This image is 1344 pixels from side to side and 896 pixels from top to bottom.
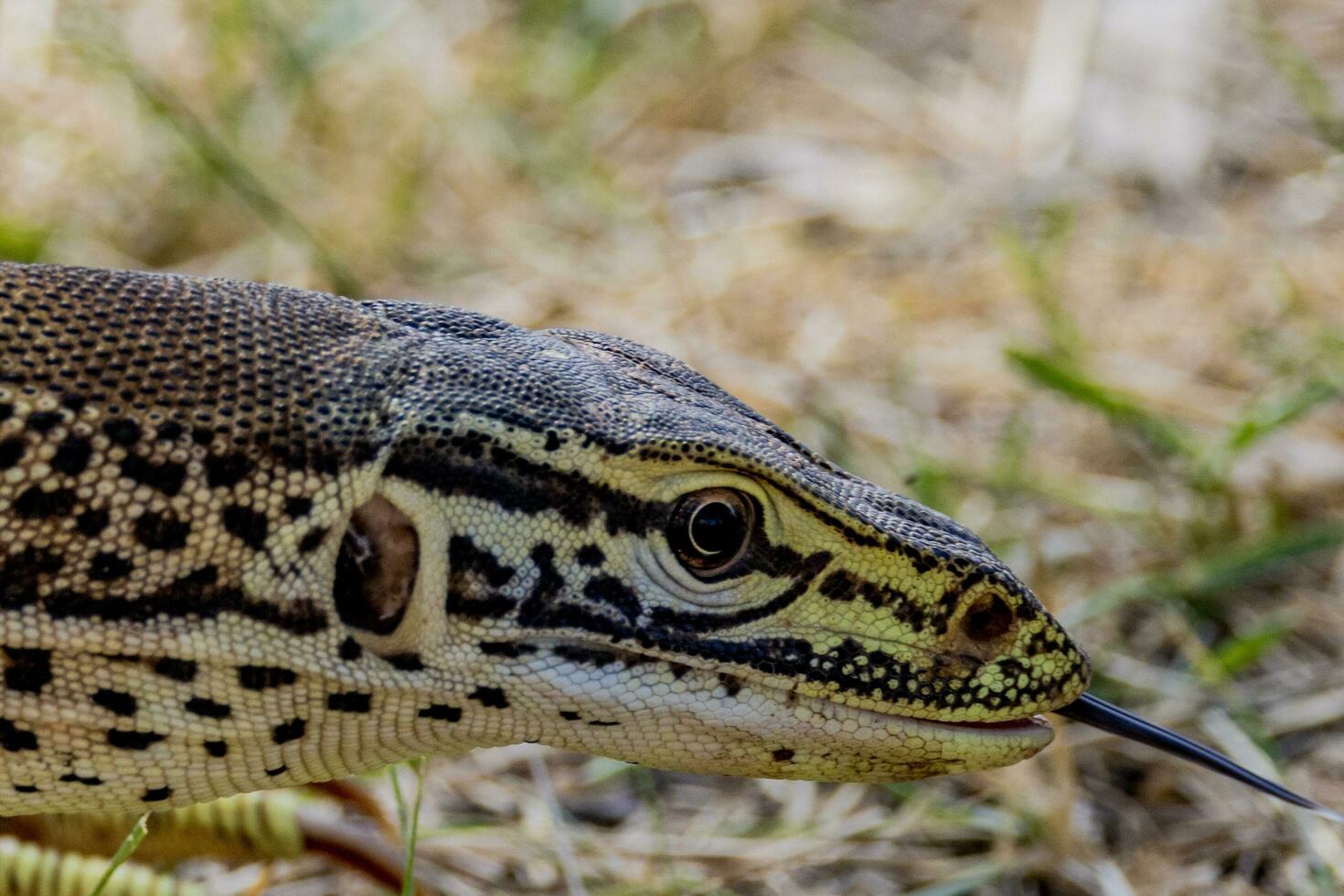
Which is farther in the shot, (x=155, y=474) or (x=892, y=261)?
(x=892, y=261)

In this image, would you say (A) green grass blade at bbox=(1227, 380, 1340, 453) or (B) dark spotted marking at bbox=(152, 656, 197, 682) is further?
(A) green grass blade at bbox=(1227, 380, 1340, 453)

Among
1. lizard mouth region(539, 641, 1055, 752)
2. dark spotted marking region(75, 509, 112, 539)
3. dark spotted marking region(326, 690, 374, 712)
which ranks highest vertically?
dark spotted marking region(75, 509, 112, 539)

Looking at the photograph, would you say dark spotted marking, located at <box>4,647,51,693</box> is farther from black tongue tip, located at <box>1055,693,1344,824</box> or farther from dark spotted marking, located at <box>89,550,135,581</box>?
black tongue tip, located at <box>1055,693,1344,824</box>

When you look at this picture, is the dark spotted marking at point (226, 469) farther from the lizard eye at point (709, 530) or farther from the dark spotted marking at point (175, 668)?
the lizard eye at point (709, 530)

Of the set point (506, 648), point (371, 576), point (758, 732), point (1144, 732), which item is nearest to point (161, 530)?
point (371, 576)

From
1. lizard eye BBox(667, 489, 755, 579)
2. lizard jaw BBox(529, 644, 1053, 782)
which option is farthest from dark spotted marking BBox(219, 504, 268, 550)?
lizard eye BBox(667, 489, 755, 579)

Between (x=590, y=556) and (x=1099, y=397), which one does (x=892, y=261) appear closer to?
(x=1099, y=397)

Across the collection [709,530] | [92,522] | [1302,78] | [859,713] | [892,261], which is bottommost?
[859,713]
